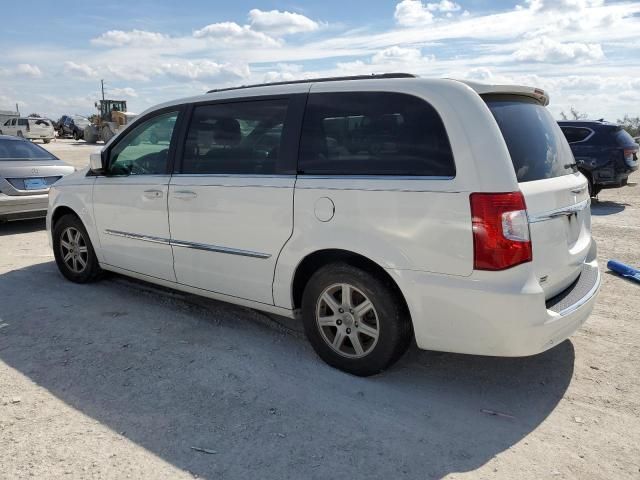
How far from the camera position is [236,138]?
4.11m

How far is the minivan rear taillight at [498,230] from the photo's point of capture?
115 inches

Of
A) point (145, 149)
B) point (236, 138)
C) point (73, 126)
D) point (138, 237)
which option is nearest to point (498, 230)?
point (236, 138)

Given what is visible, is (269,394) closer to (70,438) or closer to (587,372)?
(70,438)

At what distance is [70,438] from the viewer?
2.95 m

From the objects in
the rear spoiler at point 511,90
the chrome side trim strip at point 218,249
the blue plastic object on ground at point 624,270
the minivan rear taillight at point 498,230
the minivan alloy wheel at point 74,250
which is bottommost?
the blue plastic object on ground at point 624,270

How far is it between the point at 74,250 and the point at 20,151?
434cm

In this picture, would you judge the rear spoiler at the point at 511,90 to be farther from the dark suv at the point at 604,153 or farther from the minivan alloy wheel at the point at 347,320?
the dark suv at the point at 604,153

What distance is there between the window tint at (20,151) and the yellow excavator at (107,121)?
29728mm

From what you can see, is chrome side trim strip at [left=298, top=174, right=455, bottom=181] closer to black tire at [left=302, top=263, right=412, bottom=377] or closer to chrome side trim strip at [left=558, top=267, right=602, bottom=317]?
black tire at [left=302, top=263, right=412, bottom=377]

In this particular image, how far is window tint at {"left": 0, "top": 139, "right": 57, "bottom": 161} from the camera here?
873 centimetres

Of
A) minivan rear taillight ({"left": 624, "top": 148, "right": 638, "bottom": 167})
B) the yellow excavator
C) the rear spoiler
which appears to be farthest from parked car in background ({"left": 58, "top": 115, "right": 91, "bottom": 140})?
the rear spoiler

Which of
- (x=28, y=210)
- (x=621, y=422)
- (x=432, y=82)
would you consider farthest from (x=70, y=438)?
(x=28, y=210)

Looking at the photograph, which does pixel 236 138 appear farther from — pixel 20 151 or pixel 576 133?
pixel 576 133

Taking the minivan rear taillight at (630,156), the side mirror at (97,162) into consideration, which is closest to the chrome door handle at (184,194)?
the side mirror at (97,162)
